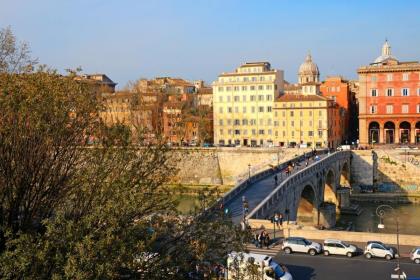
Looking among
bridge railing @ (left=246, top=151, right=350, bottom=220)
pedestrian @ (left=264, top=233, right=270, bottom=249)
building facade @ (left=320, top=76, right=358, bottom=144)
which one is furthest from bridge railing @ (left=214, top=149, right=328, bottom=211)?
building facade @ (left=320, top=76, right=358, bottom=144)

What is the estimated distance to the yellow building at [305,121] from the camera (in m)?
75.9

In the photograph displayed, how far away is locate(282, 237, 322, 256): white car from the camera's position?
23453 millimetres

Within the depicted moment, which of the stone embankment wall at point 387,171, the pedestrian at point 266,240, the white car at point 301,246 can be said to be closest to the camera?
the white car at point 301,246

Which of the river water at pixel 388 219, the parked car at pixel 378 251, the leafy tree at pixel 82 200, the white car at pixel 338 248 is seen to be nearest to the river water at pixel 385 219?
the river water at pixel 388 219

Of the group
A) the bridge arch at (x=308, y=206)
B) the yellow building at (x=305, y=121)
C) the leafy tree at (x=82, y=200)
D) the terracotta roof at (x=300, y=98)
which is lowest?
the bridge arch at (x=308, y=206)

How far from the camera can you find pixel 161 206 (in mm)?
14141

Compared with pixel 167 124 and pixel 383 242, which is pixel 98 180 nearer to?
pixel 383 242

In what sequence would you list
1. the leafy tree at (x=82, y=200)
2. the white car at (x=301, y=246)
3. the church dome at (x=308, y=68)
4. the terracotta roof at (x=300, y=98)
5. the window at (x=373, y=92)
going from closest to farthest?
the leafy tree at (x=82, y=200) < the white car at (x=301, y=246) < the window at (x=373, y=92) < the terracotta roof at (x=300, y=98) < the church dome at (x=308, y=68)

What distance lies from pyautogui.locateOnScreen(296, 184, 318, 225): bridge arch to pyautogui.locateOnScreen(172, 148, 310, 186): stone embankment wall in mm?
18078

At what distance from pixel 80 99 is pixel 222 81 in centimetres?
7033

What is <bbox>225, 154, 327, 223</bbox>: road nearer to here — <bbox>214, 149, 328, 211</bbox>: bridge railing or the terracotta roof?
<bbox>214, 149, 328, 211</bbox>: bridge railing

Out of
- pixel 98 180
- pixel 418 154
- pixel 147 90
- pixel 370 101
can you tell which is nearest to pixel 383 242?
pixel 98 180

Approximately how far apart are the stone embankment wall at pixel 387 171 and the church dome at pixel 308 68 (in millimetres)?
48089

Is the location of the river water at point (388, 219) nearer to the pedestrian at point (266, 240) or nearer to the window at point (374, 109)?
the window at point (374, 109)
